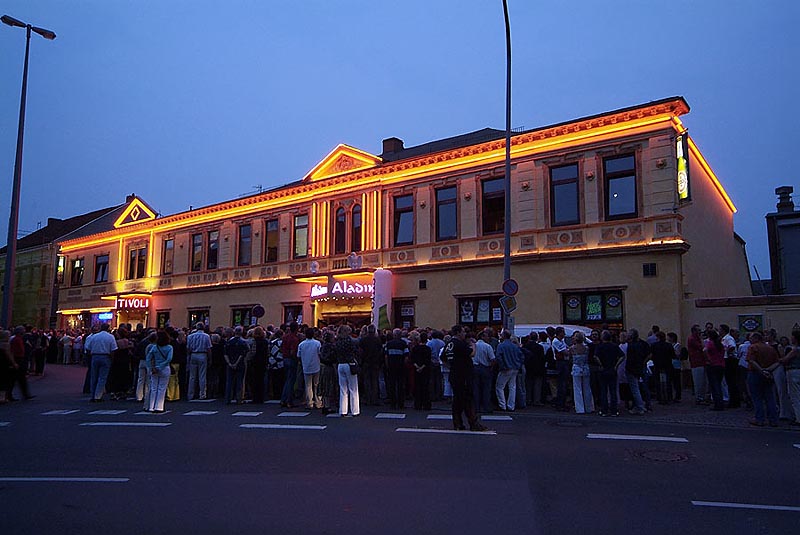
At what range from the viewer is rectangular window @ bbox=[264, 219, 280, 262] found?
31339mm

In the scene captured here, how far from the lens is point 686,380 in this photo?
18969mm

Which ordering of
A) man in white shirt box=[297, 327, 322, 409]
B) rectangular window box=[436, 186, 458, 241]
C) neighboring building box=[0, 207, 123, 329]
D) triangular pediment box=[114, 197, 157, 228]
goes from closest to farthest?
1. man in white shirt box=[297, 327, 322, 409]
2. rectangular window box=[436, 186, 458, 241]
3. triangular pediment box=[114, 197, 157, 228]
4. neighboring building box=[0, 207, 123, 329]

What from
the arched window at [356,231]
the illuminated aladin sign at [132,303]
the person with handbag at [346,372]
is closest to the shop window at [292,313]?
the arched window at [356,231]

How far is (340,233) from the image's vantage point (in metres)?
28.7


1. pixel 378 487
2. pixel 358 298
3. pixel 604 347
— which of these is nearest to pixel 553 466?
pixel 378 487

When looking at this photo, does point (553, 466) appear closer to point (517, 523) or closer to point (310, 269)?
point (517, 523)

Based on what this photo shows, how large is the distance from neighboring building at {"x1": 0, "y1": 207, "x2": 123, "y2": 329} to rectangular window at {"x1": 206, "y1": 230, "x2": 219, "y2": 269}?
15.0 metres

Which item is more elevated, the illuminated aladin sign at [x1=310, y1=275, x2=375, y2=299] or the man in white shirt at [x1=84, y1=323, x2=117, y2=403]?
the illuminated aladin sign at [x1=310, y1=275, x2=375, y2=299]

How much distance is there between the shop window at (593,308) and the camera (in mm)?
20594

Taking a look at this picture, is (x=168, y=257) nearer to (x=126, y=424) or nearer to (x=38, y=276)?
(x=38, y=276)

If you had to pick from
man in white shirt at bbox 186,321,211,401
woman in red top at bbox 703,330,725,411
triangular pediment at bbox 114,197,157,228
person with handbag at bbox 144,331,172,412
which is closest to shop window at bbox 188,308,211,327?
triangular pediment at bbox 114,197,157,228

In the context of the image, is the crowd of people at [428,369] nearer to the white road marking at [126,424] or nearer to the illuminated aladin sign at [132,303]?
the white road marking at [126,424]

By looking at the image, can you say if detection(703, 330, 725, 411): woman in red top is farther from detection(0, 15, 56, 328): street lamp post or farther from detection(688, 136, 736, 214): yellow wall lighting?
detection(0, 15, 56, 328): street lamp post

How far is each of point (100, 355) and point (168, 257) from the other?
22714 millimetres
